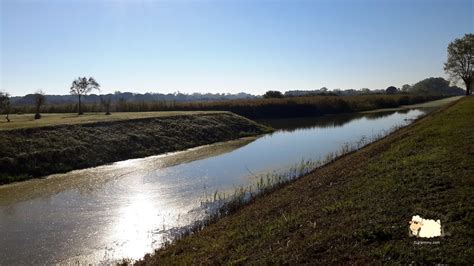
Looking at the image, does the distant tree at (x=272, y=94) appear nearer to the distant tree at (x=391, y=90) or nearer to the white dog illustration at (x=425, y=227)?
the distant tree at (x=391, y=90)

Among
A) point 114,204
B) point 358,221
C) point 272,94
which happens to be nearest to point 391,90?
point 272,94

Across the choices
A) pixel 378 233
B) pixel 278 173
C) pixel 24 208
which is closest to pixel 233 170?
pixel 278 173

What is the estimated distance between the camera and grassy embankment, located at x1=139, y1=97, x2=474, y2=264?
20.1 feet

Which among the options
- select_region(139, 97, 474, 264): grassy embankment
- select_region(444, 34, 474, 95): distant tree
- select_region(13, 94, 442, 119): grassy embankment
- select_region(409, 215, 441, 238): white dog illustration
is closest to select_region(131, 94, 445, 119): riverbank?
select_region(13, 94, 442, 119): grassy embankment

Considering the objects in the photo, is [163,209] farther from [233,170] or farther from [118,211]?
[233,170]

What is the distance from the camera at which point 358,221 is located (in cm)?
740

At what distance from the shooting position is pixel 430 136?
1575 centimetres

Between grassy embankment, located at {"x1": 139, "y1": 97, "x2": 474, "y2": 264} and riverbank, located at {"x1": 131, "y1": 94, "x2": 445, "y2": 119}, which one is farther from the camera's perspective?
riverbank, located at {"x1": 131, "y1": 94, "x2": 445, "y2": 119}

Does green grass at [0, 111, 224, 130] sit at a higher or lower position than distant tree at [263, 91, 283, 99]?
lower

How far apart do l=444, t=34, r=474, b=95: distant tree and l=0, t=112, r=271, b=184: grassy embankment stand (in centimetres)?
5277

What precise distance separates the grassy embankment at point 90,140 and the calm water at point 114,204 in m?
1.34

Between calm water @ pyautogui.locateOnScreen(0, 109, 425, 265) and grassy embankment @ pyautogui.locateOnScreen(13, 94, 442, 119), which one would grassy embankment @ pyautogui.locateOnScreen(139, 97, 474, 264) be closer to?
calm water @ pyautogui.locateOnScreen(0, 109, 425, 265)

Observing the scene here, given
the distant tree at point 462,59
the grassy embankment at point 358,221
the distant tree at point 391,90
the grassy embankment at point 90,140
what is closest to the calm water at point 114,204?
the grassy embankment at point 90,140

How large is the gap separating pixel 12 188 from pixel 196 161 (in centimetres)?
1002
